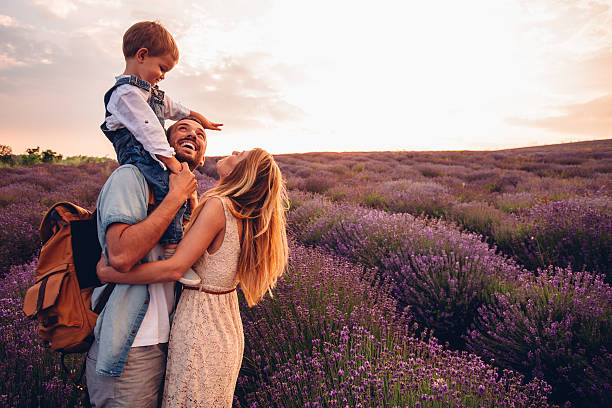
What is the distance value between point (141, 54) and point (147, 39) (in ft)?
0.23

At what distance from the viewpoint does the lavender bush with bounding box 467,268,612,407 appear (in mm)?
2203

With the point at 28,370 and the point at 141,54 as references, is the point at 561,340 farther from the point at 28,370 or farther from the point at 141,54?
the point at 28,370

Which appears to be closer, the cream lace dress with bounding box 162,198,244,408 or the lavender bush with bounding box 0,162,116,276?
the cream lace dress with bounding box 162,198,244,408

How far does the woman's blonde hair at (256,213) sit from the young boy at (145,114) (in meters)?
0.25

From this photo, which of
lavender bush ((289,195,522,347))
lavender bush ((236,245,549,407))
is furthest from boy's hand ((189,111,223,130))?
lavender bush ((289,195,522,347))

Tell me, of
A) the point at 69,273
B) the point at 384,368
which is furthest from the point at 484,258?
the point at 69,273

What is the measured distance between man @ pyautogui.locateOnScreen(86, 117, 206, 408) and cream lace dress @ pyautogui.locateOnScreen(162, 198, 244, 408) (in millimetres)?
80

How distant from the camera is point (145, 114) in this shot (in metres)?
1.39

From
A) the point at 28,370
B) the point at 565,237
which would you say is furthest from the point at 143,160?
the point at 565,237

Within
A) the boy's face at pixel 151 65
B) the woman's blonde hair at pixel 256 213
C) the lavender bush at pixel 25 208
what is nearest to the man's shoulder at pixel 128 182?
the woman's blonde hair at pixel 256 213

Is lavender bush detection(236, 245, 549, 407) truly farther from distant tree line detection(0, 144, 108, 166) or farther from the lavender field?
distant tree line detection(0, 144, 108, 166)

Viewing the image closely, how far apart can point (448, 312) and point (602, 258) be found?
226cm

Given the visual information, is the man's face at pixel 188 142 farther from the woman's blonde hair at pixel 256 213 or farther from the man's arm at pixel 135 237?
the man's arm at pixel 135 237

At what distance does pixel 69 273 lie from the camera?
50.6 inches
